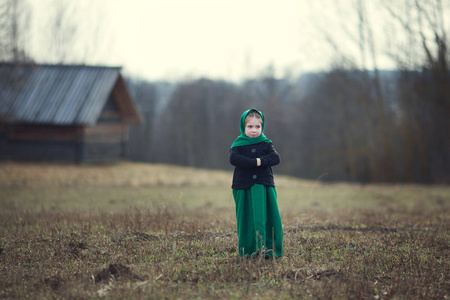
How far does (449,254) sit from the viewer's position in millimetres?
5348

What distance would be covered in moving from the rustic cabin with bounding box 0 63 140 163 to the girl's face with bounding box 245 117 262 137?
17956 millimetres

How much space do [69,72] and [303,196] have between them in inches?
667

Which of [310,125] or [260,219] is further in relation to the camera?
[310,125]

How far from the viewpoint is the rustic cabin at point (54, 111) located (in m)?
21.8

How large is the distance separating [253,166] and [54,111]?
786 inches

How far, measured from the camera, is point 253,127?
16.5 feet

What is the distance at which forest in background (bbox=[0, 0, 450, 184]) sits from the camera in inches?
801

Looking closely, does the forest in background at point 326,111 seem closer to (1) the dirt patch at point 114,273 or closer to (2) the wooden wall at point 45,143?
(2) the wooden wall at point 45,143

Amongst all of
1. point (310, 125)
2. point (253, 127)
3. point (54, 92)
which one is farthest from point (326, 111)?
point (253, 127)

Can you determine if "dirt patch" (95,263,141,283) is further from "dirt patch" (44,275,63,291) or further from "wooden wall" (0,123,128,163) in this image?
"wooden wall" (0,123,128,163)

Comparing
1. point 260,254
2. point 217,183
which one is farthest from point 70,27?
point 260,254

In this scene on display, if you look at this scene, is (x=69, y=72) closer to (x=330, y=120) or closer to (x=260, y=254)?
(x=260, y=254)

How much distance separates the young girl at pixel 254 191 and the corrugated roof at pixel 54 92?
1794cm

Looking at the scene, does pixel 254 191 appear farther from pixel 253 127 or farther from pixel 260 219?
pixel 253 127
